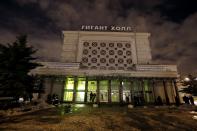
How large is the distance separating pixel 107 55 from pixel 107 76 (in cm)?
775

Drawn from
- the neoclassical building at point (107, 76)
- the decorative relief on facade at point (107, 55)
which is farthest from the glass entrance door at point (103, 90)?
the decorative relief on facade at point (107, 55)

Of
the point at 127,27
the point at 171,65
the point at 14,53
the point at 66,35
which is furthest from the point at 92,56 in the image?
the point at 14,53

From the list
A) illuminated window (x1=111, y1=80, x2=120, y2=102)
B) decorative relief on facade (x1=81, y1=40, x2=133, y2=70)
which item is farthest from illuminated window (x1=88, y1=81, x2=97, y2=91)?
decorative relief on facade (x1=81, y1=40, x2=133, y2=70)

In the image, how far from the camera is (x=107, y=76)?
25375mm

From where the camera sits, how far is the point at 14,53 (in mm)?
13070

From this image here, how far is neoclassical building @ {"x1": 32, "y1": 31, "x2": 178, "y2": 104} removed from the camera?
25500mm

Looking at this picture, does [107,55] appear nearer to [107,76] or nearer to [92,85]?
[107,76]

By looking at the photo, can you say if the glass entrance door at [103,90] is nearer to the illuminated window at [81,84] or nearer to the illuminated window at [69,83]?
the illuminated window at [81,84]

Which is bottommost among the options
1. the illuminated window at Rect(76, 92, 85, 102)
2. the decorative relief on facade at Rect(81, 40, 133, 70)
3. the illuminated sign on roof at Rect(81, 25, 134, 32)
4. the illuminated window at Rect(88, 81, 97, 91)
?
the illuminated window at Rect(76, 92, 85, 102)

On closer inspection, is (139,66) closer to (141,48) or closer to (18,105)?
(141,48)

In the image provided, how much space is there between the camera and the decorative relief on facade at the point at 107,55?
102 feet

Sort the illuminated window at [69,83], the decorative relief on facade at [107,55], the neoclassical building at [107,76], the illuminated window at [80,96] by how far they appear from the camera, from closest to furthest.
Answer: the neoclassical building at [107,76], the illuminated window at [80,96], the illuminated window at [69,83], the decorative relief on facade at [107,55]

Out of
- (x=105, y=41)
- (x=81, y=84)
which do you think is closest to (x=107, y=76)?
(x=81, y=84)

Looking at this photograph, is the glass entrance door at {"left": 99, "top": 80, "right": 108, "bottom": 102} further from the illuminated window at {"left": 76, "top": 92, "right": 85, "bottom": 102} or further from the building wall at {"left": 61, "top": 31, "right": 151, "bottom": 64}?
the building wall at {"left": 61, "top": 31, "right": 151, "bottom": 64}
